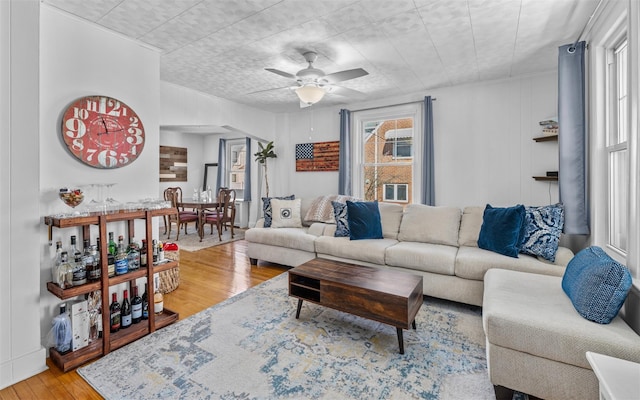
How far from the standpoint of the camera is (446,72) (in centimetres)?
366

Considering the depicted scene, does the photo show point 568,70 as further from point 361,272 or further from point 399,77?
point 361,272

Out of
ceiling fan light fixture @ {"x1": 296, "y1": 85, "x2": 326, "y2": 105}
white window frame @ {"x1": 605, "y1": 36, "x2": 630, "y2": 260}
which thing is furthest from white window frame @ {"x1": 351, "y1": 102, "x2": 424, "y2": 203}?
white window frame @ {"x1": 605, "y1": 36, "x2": 630, "y2": 260}

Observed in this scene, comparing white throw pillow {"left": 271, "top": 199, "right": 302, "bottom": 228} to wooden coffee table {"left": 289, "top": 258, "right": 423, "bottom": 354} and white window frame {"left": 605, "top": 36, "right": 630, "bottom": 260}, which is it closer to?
wooden coffee table {"left": 289, "top": 258, "right": 423, "bottom": 354}

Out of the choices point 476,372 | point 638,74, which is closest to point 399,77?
point 638,74

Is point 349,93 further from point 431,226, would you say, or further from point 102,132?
point 102,132

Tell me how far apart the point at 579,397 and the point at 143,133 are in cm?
346

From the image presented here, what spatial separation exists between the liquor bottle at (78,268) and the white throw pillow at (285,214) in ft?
8.24

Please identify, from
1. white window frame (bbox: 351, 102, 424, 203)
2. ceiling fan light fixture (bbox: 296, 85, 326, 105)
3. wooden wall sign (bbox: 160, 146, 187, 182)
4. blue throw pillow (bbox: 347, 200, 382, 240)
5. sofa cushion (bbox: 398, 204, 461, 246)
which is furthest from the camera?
wooden wall sign (bbox: 160, 146, 187, 182)

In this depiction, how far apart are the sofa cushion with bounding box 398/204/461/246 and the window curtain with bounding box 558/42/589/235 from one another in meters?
0.99

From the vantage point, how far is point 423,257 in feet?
9.74

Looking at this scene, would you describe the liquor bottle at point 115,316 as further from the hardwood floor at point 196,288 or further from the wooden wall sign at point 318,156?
the wooden wall sign at point 318,156

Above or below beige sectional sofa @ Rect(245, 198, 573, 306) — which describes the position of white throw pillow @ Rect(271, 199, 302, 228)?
above

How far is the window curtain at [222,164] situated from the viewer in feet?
25.0

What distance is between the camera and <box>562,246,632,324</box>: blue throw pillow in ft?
4.90
